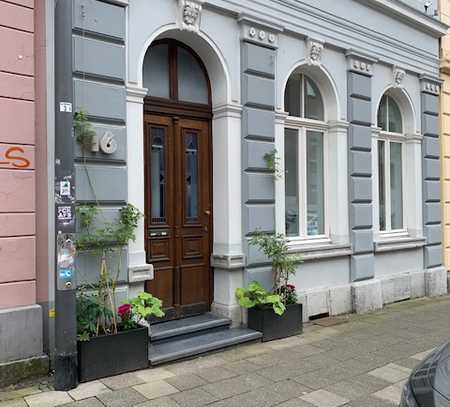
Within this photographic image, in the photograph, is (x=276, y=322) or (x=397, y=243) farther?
(x=397, y=243)

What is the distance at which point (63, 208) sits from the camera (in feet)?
15.0

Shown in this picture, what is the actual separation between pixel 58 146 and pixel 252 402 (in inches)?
116

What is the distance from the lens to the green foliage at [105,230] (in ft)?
16.9

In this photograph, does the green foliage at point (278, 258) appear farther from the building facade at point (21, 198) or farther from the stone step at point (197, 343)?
the building facade at point (21, 198)

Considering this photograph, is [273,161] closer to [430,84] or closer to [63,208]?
[63,208]

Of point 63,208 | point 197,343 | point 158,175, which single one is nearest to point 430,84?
point 158,175

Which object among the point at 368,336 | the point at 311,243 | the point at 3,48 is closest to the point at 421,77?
the point at 311,243

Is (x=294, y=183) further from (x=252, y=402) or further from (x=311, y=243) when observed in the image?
(x=252, y=402)

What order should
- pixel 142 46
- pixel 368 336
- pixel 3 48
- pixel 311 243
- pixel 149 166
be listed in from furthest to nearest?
pixel 311 243, pixel 368 336, pixel 149 166, pixel 142 46, pixel 3 48

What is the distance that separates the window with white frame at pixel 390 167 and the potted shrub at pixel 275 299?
326cm

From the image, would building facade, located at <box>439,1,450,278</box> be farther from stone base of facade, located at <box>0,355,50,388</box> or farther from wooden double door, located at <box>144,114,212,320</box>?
stone base of facade, located at <box>0,355,50,388</box>

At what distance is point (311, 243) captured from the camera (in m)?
7.76

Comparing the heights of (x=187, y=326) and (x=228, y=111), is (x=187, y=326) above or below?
below

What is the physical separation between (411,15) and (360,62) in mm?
1883
